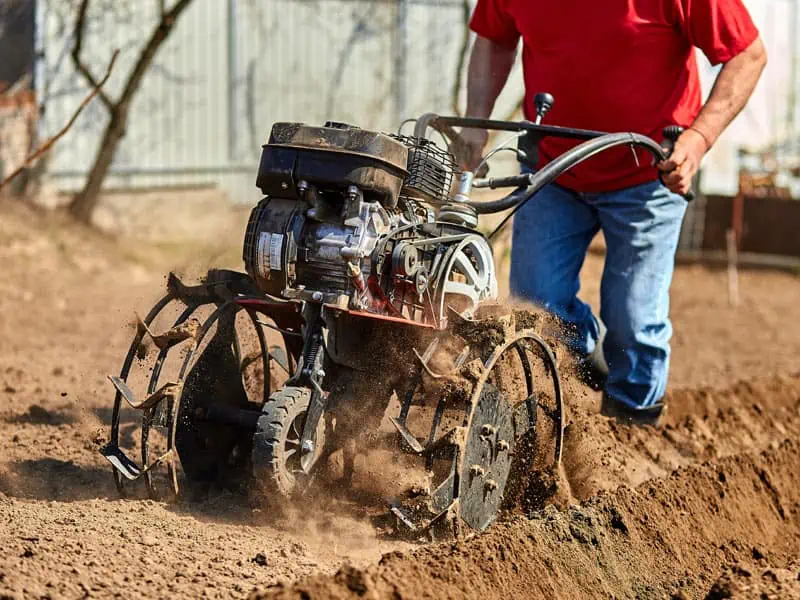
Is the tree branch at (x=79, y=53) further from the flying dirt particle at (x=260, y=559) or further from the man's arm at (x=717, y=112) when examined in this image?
the flying dirt particle at (x=260, y=559)

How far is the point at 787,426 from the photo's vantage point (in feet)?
21.7

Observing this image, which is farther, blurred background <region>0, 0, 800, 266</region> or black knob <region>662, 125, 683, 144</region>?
blurred background <region>0, 0, 800, 266</region>

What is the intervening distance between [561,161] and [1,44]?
718 centimetres

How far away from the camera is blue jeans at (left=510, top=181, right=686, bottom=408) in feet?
17.4

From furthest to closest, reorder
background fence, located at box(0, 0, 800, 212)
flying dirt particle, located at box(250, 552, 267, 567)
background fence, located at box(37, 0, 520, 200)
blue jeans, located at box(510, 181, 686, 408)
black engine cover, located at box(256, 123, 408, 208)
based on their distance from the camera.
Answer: background fence, located at box(37, 0, 520, 200), background fence, located at box(0, 0, 800, 212), blue jeans, located at box(510, 181, 686, 408), black engine cover, located at box(256, 123, 408, 208), flying dirt particle, located at box(250, 552, 267, 567)

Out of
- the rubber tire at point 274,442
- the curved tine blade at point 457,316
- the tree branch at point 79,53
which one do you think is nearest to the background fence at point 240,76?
the tree branch at point 79,53

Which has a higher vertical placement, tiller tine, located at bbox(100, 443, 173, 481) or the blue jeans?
the blue jeans

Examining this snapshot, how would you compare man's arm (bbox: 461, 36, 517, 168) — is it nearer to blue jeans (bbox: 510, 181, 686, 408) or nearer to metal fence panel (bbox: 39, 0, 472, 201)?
blue jeans (bbox: 510, 181, 686, 408)

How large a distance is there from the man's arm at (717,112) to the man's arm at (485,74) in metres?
1.00

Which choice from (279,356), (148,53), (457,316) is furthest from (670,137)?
(148,53)

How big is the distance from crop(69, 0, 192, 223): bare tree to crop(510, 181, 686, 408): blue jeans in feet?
17.7

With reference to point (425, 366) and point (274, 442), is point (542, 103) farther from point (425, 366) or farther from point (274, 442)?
point (274, 442)

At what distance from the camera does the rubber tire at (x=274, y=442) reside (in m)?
3.85

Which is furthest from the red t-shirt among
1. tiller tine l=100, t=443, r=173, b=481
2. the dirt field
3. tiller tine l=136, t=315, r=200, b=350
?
tiller tine l=100, t=443, r=173, b=481
